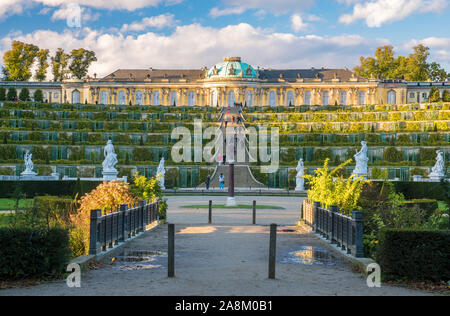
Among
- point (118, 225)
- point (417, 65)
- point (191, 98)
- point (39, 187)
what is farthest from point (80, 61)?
point (118, 225)

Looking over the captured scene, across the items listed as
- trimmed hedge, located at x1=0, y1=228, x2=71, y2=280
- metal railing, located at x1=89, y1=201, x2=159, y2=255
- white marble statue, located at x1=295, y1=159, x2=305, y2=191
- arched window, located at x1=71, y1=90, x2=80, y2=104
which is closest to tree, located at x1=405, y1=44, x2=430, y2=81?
arched window, located at x1=71, y1=90, x2=80, y2=104

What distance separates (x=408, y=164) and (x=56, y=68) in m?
108

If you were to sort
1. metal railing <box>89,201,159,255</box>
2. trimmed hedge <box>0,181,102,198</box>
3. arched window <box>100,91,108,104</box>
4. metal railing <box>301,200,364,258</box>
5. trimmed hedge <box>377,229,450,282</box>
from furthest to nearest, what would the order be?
arched window <box>100,91,108,104</box> → trimmed hedge <box>0,181,102,198</box> → metal railing <box>301,200,364,258</box> → metal railing <box>89,201,159,255</box> → trimmed hedge <box>377,229,450,282</box>

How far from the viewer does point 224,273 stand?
1444 centimetres

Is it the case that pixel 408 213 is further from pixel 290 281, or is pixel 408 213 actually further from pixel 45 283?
pixel 45 283

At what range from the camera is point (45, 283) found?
13.0 m

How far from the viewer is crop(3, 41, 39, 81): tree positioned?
13716 cm

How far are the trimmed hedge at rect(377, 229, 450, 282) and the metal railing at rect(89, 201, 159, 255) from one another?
7.51 metres

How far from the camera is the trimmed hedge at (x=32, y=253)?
13.1 metres

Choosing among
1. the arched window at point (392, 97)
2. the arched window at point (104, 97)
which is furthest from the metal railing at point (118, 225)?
the arched window at point (104, 97)

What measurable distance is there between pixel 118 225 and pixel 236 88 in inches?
4972

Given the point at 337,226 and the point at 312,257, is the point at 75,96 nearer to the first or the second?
the point at 337,226

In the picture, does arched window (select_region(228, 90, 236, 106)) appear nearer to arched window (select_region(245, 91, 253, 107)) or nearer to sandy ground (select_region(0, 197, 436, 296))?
arched window (select_region(245, 91, 253, 107))

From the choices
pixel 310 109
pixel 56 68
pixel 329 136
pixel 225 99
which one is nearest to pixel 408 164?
pixel 329 136
